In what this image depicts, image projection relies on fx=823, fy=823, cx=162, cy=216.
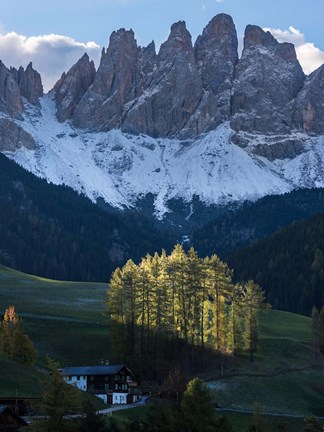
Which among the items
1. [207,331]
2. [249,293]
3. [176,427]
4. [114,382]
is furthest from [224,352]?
[176,427]

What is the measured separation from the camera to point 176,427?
6562cm

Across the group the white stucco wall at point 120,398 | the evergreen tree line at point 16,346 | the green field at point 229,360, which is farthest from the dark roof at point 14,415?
the evergreen tree line at point 16,346

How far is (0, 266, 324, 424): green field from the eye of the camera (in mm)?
94988

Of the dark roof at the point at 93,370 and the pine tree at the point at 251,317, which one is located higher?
the pine tree at the point at 251,317

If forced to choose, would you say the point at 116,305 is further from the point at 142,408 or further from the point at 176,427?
the point at 176,427

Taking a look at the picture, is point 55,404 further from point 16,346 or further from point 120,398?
point 16,346

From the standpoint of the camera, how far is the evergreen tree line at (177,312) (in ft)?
358

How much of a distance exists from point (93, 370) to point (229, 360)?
868 inches

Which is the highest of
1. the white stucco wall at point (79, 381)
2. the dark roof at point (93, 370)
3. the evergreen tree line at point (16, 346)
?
the evergreen tree line at point (16, 346)

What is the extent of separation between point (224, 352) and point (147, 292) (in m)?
13.4

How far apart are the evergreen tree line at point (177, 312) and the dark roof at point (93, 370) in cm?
957

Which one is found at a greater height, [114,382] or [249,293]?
[249,293]

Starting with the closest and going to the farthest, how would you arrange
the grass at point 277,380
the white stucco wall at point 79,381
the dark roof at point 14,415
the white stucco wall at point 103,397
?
the dark roof at point 14,415 → the white stucco wall at point 103,397 → the grass at point 277,380 → the white stucco wall at point 79,381

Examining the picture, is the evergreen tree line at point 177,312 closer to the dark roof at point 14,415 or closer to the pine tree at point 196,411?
the pine tree at point 196,411
